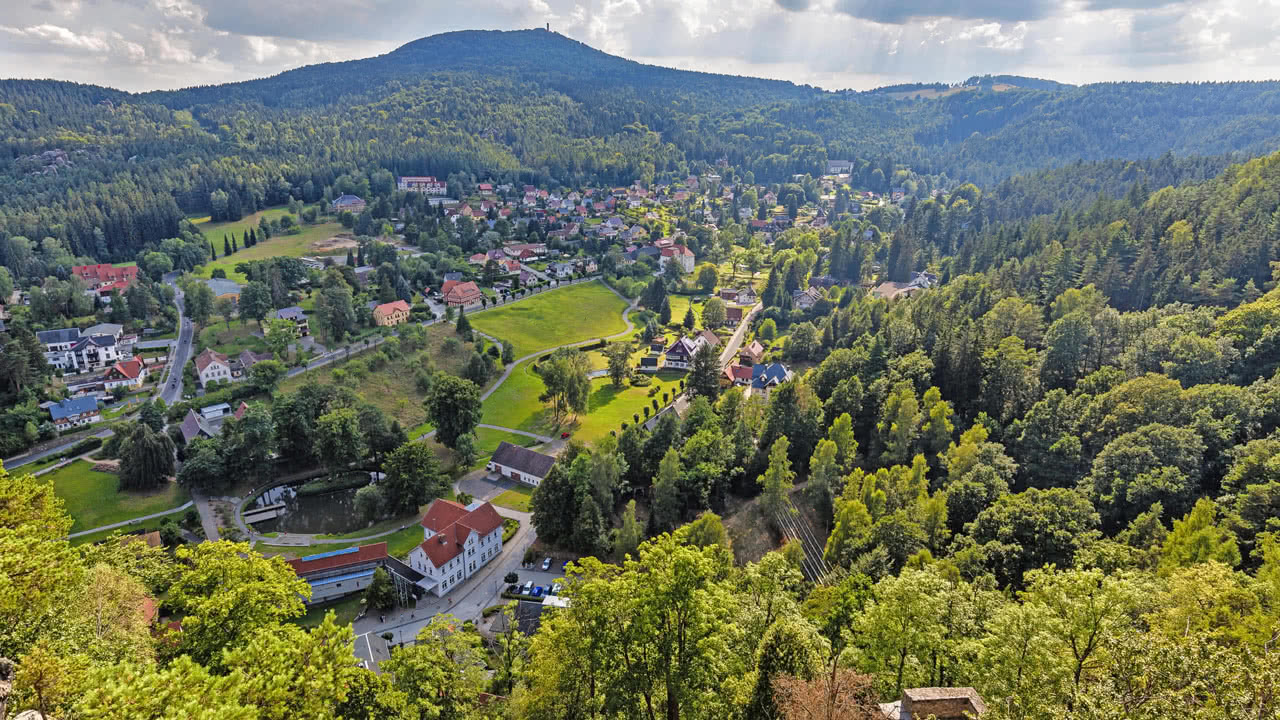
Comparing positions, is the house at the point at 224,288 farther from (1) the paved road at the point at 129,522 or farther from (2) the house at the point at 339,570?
(2) the house at the point at 339,570

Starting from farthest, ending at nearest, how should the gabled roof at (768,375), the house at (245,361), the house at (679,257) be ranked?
the house at (679,257)
the gabled roof at (768,375)
the house at (245,361)

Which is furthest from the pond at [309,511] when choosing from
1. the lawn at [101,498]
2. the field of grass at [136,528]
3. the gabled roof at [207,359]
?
the gabled roof at [207,359]

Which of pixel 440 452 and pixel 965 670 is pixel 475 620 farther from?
pixel 965 670

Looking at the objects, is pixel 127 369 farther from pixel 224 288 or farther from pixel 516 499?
pixel 516 499

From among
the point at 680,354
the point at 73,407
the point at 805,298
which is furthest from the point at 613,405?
the point at 73,407

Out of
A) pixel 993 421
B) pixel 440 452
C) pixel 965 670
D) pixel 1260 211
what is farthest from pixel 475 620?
pixel 1260 211
